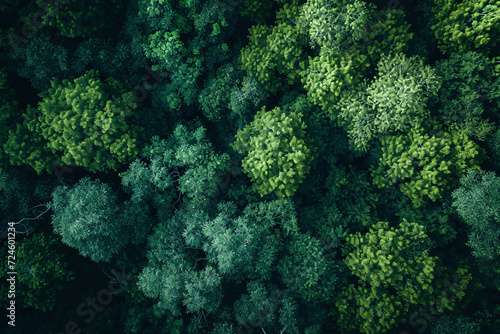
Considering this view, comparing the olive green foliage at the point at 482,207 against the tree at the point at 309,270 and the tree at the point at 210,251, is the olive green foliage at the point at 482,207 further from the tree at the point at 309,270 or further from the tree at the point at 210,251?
the tree at the point at 210,251

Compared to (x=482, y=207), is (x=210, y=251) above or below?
above

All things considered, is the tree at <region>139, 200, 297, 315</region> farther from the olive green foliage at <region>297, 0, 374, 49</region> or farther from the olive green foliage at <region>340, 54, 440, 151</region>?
the olive green foliage at <region>297, 0, 374, 49</region>

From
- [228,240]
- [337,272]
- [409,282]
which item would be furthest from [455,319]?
[228,240]

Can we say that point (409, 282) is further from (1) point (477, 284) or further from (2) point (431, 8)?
(2) point (431, 8)

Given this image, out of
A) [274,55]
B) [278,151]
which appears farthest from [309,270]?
[274,55]

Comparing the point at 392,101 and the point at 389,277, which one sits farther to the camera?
the point at 389,277

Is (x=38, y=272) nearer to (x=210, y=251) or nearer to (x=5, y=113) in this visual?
(x=5, y=113)

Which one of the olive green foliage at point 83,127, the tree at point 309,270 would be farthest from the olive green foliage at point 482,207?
the olive green foliage at point 83,127
